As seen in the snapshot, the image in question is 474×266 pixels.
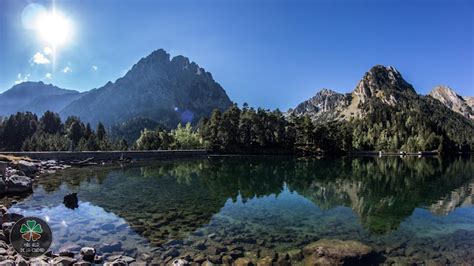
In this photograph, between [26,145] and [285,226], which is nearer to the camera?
[285,226]

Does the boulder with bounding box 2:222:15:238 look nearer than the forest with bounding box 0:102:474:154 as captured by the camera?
Yes

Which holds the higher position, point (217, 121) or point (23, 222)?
point (217, 121)

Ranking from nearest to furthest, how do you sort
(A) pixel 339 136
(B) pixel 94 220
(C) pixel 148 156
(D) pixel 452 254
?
(D) pixel 452 254
(B) pixel 94 220
(C) pixel 148 156
(A) pixel 339 136

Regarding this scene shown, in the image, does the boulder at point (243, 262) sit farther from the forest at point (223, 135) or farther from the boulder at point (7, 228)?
the forest at point (223, 135)

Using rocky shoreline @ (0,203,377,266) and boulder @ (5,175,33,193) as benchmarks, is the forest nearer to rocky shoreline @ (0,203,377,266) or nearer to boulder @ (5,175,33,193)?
boulder @ (5,175,33,193)

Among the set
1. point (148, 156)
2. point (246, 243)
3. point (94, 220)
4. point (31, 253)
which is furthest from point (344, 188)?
point (148, 156)

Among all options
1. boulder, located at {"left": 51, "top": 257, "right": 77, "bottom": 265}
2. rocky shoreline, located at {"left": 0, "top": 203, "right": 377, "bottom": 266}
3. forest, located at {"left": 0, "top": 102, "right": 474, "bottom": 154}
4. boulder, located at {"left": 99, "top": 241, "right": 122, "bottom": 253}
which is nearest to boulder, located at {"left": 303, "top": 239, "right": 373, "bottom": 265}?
rocky shoreline, located at {"left": 0, "top": 203, "right": 377, "bottom": 266}

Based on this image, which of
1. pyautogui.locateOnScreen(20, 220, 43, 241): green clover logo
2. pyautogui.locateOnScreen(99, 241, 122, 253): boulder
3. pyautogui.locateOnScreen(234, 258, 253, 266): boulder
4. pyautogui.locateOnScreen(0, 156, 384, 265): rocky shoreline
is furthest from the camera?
pyautogui.locateOnScreen(99, 241, 122, 253): boulder

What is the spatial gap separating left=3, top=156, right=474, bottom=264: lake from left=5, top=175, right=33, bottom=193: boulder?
1.01 metres

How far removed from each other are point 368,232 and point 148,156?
65.5m

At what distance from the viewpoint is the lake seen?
14.8m

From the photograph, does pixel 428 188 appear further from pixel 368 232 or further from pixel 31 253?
pixel 31 253

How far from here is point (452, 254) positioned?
46.8 feet

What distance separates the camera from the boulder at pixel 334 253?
1262cm
